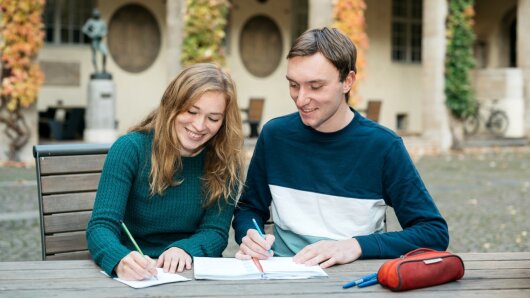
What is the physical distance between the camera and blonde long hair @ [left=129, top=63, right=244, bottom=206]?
298 cm

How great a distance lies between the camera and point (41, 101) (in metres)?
17.5

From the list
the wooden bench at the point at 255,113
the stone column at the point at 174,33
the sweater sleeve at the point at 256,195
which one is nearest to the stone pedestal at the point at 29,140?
the stone column at the point at 174,33

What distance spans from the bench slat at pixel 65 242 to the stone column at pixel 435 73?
611 inches

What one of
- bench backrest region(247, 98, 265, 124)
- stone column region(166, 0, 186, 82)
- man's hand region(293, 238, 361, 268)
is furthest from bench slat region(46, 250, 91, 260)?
bench backrest region(247, 98, 265, 124)

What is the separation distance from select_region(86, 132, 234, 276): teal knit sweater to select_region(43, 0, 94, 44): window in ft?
50.0

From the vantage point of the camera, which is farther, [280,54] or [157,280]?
[280,54]

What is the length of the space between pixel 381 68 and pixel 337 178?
19.3m

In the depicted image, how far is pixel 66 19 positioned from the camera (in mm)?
17984

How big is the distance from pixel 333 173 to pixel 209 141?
47 centimetres

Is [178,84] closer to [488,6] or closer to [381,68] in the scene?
[381,68]

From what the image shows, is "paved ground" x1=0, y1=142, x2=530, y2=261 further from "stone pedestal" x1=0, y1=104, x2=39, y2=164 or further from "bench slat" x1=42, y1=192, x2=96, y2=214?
"bench slat" x1=42, y1=192, x2=96, y2=214

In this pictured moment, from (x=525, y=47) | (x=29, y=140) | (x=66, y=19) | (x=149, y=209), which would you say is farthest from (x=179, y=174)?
(x=525, y=47)

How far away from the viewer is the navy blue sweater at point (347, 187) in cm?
308

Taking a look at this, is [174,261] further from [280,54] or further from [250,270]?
[280,54]
